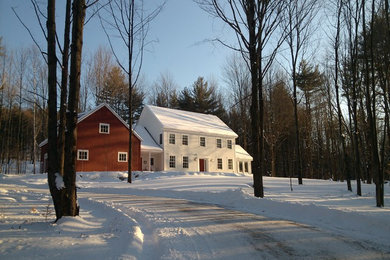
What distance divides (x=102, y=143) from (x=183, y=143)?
8.85 m

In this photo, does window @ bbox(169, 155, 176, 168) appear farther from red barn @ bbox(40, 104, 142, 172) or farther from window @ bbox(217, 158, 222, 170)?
window @ bbox(217, 158, 222, 170)

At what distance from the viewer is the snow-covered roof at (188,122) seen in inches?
1245

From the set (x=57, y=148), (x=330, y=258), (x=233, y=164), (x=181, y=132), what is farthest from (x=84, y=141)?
(x=330, y=258)

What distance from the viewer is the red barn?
1024 inches

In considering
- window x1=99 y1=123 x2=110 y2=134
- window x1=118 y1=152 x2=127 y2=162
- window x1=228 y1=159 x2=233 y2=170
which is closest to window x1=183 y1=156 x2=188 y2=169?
window x1=118 y1=152 x2=127 y2=162

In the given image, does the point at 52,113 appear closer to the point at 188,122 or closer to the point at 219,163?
the point at 188,122

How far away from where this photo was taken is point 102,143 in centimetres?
2728

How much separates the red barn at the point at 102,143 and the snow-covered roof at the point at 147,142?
2.46 feet

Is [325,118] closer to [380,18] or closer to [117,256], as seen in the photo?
[380,18]

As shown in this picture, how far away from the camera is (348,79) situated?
17.2 metres

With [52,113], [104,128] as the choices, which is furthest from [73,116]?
[104,128]

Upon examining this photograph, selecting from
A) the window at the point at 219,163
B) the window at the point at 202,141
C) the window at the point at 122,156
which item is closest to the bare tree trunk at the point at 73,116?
the window at the point at 122,156

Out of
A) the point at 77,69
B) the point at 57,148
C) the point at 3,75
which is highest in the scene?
the point at 3,75

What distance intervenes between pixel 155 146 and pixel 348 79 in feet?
63.6
